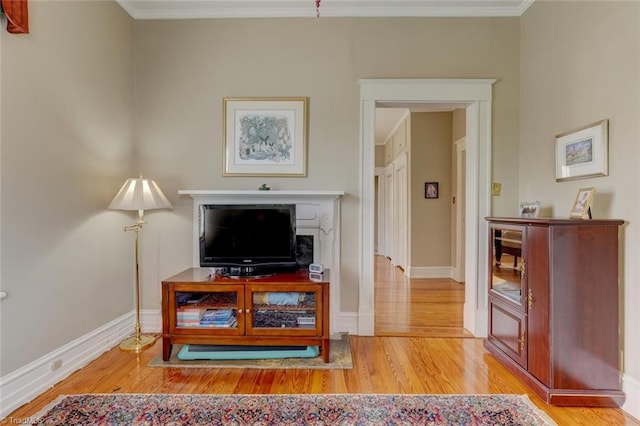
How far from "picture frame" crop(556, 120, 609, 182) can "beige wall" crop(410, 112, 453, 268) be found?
2.79 meters

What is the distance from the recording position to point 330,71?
282 cm

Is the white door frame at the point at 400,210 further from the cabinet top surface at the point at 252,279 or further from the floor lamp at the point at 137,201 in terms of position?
the floor lamp at the point at 137,201

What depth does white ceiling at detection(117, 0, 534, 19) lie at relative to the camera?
2701 mm

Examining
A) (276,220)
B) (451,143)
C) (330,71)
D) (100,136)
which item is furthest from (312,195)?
(451,143)

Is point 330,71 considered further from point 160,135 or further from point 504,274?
point 504,274

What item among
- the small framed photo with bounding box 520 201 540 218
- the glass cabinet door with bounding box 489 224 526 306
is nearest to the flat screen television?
the glass cabinet door with bounding box 489 224 526 306

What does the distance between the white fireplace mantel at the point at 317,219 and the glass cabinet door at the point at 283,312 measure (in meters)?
0.53

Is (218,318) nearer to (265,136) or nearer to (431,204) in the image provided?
(265,136)

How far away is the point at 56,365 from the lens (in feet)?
6.74

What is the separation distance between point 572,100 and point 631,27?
0.51 metres

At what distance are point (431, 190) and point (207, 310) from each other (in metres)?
4.04

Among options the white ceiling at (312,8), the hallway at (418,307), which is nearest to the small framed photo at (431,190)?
the hallway at (418,307)

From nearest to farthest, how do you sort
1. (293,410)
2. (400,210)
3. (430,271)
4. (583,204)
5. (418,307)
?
(293,410) < (583,204) < (418,307) < (430,271) < (400,210)

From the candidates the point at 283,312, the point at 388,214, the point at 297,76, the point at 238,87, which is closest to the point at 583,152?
the point at 297,76
